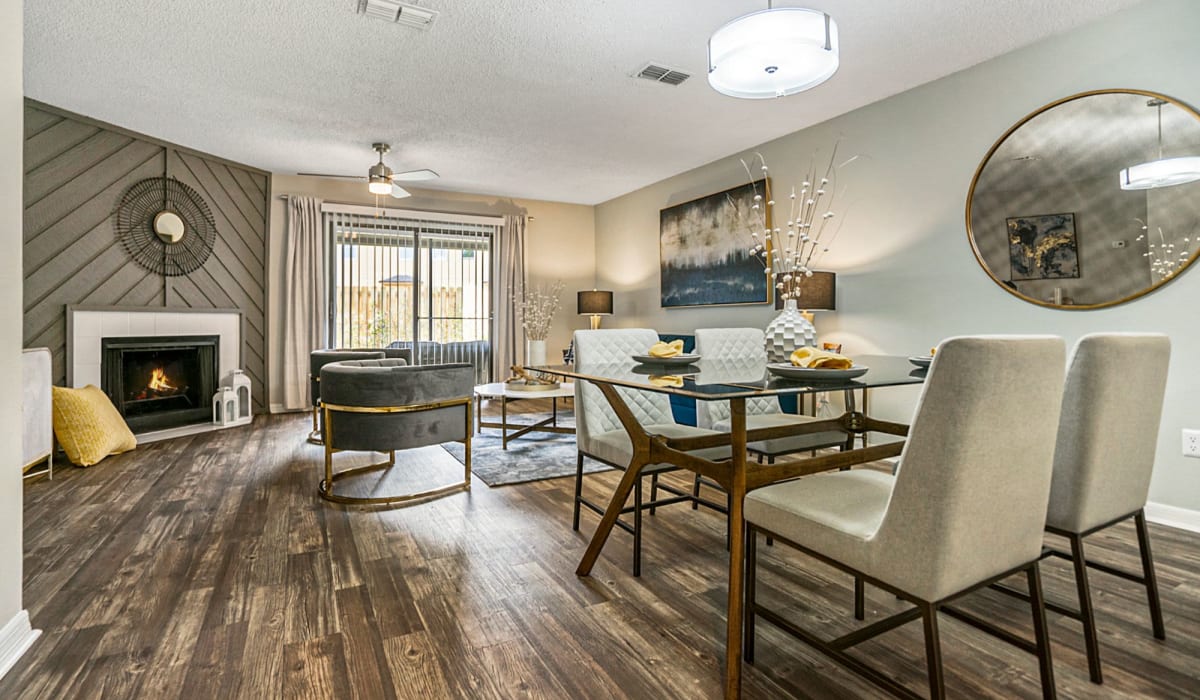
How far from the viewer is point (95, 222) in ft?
14.5

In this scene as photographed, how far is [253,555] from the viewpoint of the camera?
2268 mm

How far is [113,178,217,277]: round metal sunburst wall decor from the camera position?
15.3 ft

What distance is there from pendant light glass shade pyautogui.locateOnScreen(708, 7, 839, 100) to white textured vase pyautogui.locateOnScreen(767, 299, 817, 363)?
3.24ft

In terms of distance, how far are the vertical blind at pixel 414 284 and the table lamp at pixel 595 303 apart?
119 cm

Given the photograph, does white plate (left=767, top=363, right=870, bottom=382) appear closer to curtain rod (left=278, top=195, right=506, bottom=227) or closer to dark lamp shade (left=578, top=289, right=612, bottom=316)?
dark lamp shade (left=578, top=289, right=612, bottom=316)

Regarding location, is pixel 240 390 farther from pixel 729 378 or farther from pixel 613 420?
pixel 729 378

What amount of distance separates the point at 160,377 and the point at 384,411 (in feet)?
10.8

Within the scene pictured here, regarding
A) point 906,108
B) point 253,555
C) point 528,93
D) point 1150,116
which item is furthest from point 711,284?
point 253,555

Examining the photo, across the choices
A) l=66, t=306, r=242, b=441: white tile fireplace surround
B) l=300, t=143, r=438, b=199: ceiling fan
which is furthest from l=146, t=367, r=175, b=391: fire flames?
l=300, t=143, r=438, b=199: ceiling fan

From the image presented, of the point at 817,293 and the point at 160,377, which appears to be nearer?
the point at 817,293

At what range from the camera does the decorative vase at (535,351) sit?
22.3 ft

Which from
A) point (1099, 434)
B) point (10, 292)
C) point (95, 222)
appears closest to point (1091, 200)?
point (1099, 434)

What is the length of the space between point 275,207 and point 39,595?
15.9 feet

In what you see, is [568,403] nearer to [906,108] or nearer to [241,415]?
[241,415]
